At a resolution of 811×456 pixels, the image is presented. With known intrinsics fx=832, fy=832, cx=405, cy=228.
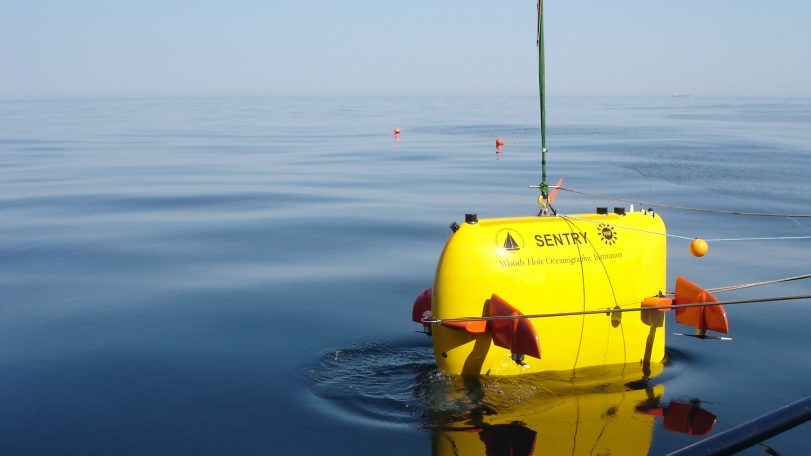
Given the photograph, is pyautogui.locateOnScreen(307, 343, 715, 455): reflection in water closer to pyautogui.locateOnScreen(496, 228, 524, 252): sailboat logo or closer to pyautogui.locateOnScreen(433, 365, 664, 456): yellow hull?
pyautogui.locateOnScreen(433, 365, 664, 456): yellow hull

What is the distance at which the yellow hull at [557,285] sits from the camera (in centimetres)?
760

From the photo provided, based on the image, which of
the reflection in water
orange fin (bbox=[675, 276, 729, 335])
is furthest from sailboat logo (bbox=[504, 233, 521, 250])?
orange fin (bbox=[675, 276, 729, 335])

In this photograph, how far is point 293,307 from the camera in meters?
10.7

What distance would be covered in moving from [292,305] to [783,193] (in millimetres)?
15283

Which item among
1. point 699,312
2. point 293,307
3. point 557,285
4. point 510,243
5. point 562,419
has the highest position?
point 510,243

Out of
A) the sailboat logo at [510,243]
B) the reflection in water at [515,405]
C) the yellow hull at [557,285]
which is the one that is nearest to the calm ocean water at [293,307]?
→ the reflection in water at [515,405]

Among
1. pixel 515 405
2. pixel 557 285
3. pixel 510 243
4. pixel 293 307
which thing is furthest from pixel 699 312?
pixel 293 307

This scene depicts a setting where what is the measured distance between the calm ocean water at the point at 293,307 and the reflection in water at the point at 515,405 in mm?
34

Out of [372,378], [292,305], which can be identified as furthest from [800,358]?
[292,305]

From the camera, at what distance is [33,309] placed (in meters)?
10.7

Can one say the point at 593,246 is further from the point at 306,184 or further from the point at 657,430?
the point at 306,184

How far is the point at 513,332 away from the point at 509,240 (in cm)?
92

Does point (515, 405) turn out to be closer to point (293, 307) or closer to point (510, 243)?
point (510, 243)

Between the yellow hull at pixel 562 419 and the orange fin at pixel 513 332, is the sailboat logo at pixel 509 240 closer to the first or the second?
the orange fin at pixel 513 332
